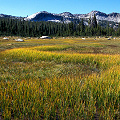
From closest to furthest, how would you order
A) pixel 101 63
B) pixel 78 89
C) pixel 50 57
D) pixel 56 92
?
pixel 56 92 → pixel 78 89 → pixel 101 63 → pixel 50 57

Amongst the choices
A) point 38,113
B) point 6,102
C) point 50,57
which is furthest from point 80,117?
point 50,57

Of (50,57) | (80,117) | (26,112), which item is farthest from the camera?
(50,57)

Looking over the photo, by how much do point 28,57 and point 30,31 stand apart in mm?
95745

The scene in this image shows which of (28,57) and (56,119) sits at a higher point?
(28,57)

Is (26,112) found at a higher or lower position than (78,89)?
lower

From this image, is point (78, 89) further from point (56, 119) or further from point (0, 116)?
point (0, 116)

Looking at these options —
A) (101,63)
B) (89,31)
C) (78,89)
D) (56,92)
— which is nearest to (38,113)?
(56,92)

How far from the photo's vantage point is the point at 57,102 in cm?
406

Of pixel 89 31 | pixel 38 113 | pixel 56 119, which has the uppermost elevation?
pixel 89 31

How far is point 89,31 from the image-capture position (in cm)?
10219

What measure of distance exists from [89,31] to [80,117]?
341ft

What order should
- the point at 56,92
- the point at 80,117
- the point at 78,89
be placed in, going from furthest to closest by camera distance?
1. the point at 78,89
2. the point at 56,92
3. the point at 80,117

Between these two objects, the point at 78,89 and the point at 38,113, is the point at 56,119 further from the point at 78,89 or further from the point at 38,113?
the point at 78,89

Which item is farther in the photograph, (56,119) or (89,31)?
(89,31)
